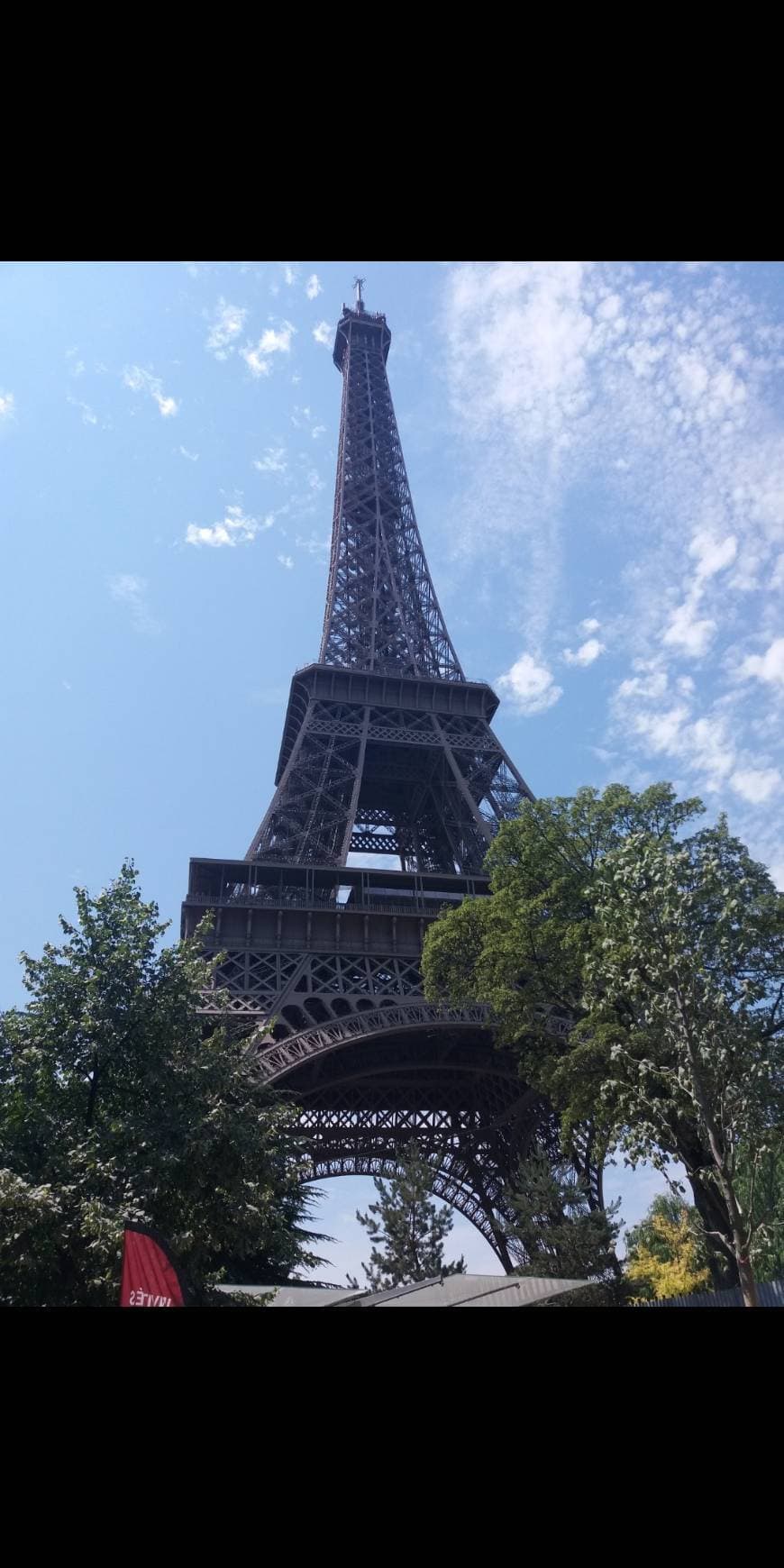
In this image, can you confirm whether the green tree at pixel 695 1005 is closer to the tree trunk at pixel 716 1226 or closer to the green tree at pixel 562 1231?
the tree trunk at pixel 716 1226

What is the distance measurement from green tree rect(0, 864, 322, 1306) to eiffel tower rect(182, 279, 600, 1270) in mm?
5136

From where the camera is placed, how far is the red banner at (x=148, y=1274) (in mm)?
8352

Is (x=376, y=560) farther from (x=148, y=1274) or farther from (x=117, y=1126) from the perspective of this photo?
(x=148, y=1274)

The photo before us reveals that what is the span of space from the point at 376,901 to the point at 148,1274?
2361 cm

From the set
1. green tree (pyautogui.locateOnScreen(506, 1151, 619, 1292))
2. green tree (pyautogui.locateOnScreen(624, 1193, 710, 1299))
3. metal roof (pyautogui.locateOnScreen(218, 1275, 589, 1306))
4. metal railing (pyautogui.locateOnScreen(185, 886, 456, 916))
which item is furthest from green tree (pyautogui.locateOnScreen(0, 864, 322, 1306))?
green tree (pyautogui.locateOnScreen(624, 1193, 710, 1299))

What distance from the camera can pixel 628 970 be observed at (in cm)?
1598

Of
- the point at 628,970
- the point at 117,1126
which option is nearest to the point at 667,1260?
the point at 628,970

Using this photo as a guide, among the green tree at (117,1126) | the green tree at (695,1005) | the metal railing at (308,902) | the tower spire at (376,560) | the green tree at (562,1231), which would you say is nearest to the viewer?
the green tree at (117,1126)

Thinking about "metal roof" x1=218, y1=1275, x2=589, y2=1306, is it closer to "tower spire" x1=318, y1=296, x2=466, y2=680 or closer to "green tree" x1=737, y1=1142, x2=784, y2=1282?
"green tree" x1=737, y1=1142, x2=784, y2=1282

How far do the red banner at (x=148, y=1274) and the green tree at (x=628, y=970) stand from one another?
308 inches

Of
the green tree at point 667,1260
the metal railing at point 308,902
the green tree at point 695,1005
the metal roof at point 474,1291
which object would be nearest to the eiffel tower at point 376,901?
the metal railing at point 308,902
